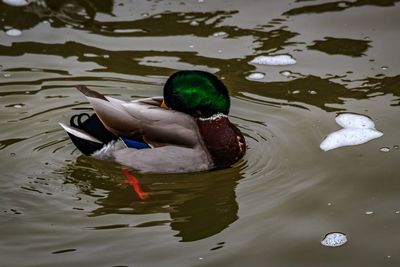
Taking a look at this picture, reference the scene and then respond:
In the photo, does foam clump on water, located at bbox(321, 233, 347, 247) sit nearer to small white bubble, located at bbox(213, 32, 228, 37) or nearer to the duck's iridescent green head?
the duck's iridescent green head

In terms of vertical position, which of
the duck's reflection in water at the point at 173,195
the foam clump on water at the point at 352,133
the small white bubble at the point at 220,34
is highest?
the small white bubble at the point at 220,34

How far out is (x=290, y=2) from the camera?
827 cm

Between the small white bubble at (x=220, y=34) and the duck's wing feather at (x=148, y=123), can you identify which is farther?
the small white bubble at (x=220, y=34)

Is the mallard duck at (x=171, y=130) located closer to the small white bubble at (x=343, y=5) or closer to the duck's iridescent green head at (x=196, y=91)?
the duck's iridescent green head at (x=196, y=91)

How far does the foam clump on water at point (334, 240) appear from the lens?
4.65m

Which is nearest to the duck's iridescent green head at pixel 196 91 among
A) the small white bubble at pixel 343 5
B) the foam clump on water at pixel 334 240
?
the foam clump on water at pixel 334 240

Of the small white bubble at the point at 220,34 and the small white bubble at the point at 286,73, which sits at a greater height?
the small white bubble at the point at 220,34

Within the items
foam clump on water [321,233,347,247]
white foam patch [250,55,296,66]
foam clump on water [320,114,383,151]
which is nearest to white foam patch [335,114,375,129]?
foam clump on water [320,114,383,151]

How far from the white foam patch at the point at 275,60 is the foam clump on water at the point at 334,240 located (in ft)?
8.80

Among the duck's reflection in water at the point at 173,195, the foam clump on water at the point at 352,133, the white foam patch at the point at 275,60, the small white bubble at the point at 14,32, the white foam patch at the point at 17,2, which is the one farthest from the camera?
the white foam patch at the point at 17,2

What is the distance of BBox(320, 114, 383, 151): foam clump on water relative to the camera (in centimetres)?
583

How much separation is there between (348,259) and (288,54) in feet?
10.1

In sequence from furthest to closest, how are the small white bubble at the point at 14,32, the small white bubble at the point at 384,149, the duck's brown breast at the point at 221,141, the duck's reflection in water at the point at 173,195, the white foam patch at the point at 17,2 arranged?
the white foam patch at the point at 17,2, the small white bubble at the point at 14,32, the small white bubble at the point at 384,149, the duck's brown breast at the point at 221,141, the duck's reflection in water at the point at 173,195

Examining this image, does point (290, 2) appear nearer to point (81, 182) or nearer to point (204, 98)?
point (204, 98)
